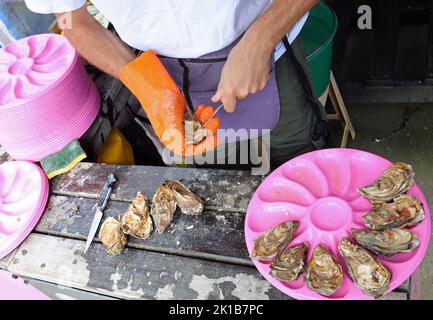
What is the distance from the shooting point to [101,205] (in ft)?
5.01

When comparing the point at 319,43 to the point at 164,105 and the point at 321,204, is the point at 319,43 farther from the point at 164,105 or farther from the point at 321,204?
the point at 321,204

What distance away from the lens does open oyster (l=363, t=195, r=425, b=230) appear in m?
1.05

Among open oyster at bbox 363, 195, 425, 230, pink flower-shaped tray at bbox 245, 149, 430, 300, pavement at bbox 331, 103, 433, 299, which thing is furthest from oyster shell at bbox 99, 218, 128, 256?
pavement at bbox 331, 103, 433, 299

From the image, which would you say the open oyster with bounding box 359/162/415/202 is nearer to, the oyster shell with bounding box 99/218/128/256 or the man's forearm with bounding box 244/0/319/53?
the man's forearm with bounding box 244/0/319/53

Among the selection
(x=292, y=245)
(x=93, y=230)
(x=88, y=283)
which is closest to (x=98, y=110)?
(x=93, y=230)

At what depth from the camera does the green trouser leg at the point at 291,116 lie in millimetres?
1645

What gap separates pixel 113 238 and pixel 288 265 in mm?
617

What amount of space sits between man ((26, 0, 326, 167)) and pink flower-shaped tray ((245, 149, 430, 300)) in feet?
0.92

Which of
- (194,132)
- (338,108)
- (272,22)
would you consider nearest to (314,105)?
(272,22)

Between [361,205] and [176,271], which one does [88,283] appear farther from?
[361,205]

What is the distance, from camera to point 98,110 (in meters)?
1.90

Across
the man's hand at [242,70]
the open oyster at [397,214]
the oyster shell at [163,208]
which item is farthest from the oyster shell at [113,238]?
the open oyster at [397,214]

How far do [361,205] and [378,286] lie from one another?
10.2 inches

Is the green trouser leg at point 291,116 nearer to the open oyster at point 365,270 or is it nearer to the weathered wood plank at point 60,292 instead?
the open oyster at point 365,270
